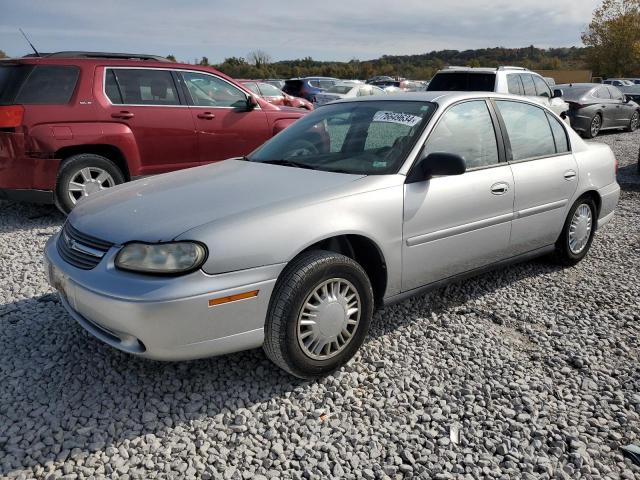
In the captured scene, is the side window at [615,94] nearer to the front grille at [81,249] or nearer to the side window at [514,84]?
the side window at [514,84]

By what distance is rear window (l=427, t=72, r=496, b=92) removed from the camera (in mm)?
9883

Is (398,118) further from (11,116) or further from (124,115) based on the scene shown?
(11,116)

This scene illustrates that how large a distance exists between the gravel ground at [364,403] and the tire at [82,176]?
6.16ft

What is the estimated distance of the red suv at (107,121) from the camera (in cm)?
529

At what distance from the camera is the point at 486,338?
11.1 ft

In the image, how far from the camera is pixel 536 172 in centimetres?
393

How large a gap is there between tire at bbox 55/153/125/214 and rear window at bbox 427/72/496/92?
6303 mm

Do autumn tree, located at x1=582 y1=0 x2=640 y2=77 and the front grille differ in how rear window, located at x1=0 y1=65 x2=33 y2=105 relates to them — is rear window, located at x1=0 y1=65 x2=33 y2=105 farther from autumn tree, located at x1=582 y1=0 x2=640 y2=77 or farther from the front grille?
autumn tree, located at x1=582 y1=0 x2=640 y2=77

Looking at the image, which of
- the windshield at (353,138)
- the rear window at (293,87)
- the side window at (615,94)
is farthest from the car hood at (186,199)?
the rear window at (293,87)

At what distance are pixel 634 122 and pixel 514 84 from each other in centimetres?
737

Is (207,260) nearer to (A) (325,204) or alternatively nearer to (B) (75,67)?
(A) (325,204)

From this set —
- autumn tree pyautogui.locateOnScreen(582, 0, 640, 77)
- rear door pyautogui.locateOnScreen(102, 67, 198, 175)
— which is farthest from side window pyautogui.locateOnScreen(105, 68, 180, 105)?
autumn tree pyautogui.locateOnScreen(582, 0, 640, 77)

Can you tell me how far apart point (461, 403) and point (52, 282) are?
2.31 metres

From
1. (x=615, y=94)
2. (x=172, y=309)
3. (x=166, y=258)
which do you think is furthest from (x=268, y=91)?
(x=172, y=309)
